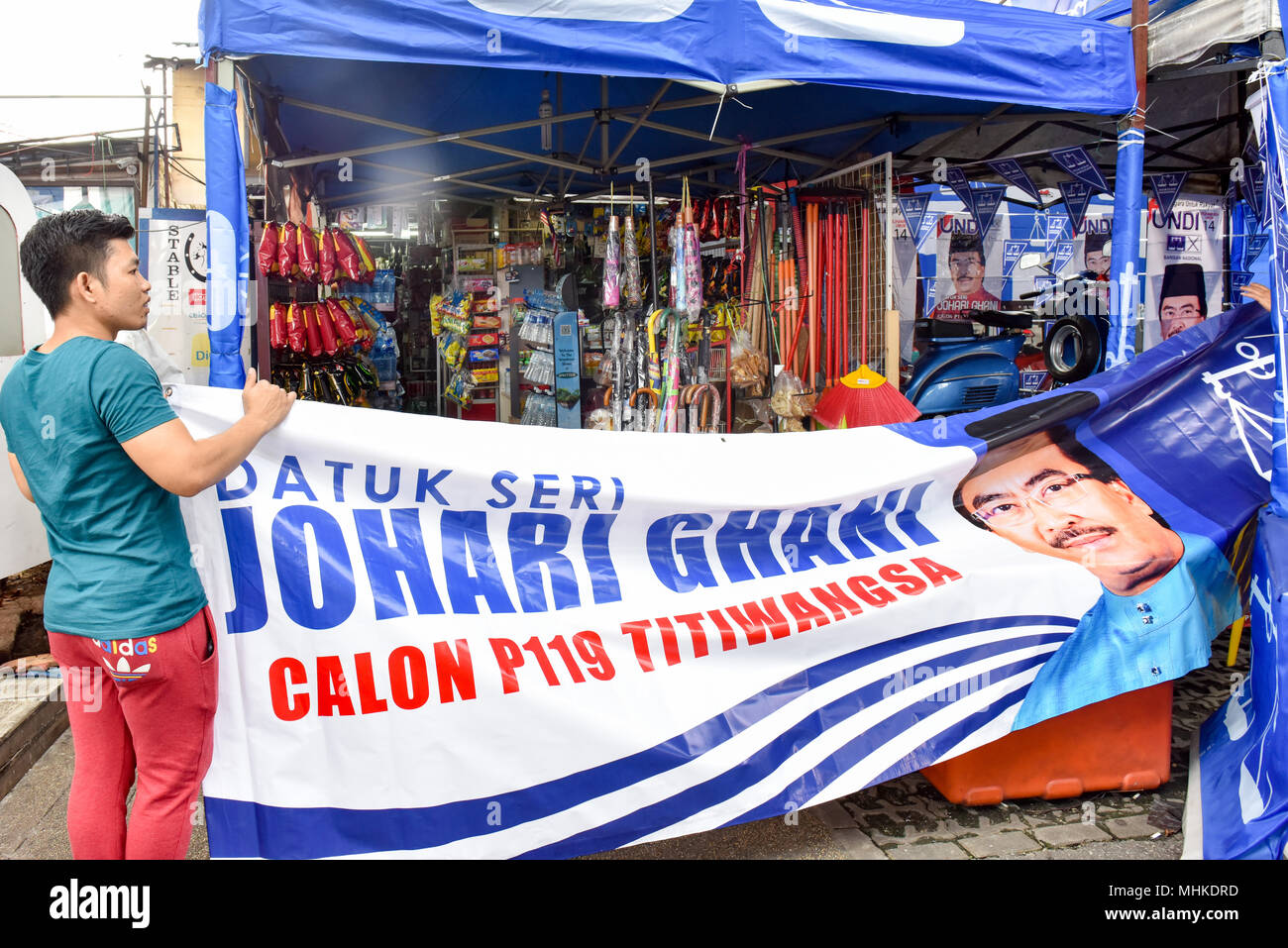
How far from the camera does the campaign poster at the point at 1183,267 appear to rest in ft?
26.5

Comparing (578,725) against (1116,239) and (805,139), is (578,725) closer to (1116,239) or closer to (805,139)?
(1116,239)

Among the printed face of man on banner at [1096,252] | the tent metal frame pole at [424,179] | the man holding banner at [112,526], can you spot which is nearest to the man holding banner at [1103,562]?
the man holding banner at [112,526]

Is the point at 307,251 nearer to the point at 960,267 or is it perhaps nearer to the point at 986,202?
the point at 986,202

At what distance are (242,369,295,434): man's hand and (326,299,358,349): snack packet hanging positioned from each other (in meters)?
3.42

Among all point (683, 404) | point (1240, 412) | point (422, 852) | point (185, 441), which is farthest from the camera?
point (683, 404)

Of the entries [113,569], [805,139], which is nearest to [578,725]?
[113,569]

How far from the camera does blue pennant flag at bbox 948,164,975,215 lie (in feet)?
20.2

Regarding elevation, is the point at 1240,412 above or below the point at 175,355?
below

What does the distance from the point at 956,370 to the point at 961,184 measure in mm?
1559

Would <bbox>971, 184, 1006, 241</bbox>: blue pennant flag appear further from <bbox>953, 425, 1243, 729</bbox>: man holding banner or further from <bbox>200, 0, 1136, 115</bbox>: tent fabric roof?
<bbox>953, 425, 1243, 729</bbox>: man holding banner

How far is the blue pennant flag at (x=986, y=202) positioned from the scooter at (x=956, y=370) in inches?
49.4

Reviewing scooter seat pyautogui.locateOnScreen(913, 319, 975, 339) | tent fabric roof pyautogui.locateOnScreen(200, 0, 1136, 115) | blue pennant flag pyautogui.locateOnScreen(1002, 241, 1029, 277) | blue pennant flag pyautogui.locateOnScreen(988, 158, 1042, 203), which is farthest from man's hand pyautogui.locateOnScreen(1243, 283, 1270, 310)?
blue pennant flag pyautogui.locateOnScreen(1002, 241, 1029, 277)

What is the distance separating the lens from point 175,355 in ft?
13.5

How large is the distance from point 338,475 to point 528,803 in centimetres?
105
